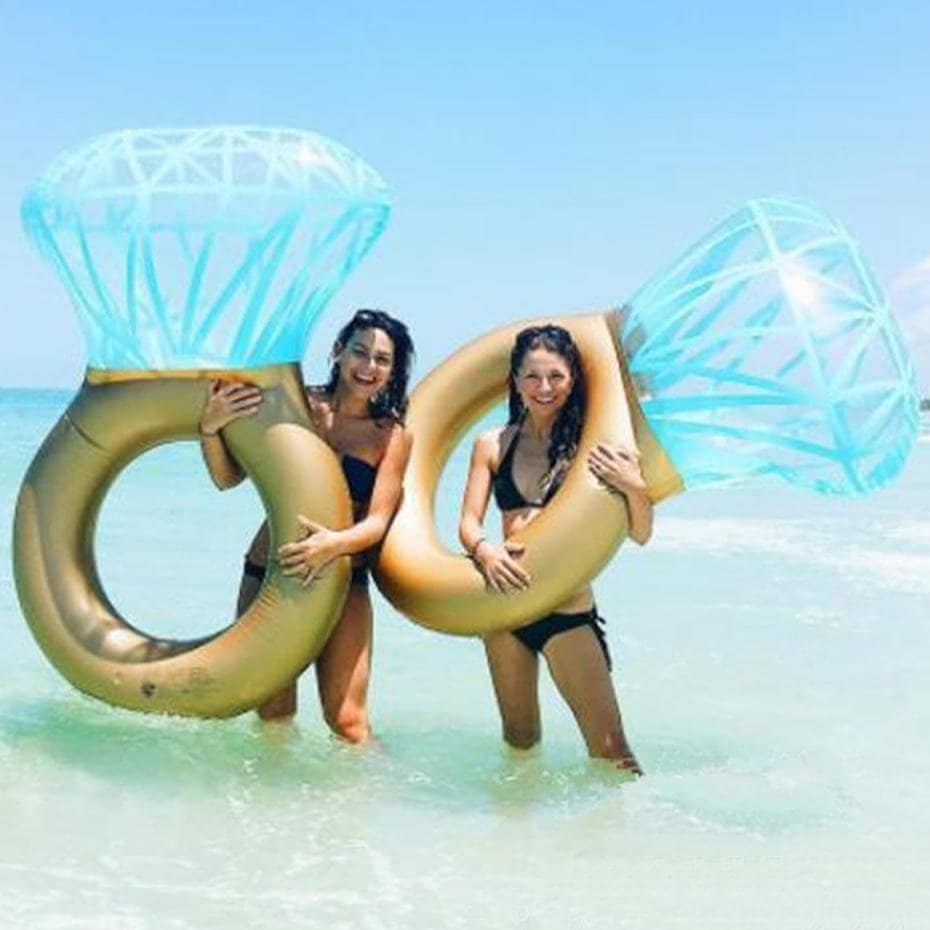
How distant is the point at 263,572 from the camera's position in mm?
4293

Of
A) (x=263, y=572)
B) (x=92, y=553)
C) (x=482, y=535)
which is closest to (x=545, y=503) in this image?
(x=482, y=535)

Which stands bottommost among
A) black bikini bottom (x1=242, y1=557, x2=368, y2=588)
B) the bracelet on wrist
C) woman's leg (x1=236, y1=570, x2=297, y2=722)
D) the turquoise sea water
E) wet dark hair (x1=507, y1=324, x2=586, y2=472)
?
the turquoise sea water

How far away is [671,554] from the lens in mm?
10531

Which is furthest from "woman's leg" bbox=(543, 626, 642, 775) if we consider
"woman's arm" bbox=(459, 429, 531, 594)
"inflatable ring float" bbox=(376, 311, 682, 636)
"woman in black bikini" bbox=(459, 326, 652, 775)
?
"woman's arm" bbox=(459, 429, 531, 594)

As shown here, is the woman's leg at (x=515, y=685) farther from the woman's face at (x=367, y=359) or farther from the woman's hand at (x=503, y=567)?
the woman's face at (x=367, y=359)

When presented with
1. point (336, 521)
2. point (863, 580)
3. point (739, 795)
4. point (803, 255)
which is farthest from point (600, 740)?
point (863, 580)

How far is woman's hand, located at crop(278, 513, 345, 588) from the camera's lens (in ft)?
13.0

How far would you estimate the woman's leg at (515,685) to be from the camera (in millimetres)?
4090

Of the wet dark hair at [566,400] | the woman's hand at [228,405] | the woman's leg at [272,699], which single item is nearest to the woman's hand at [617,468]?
the wet dark hair at [566,400]

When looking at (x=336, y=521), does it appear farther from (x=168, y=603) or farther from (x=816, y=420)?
(x=168, y=603)

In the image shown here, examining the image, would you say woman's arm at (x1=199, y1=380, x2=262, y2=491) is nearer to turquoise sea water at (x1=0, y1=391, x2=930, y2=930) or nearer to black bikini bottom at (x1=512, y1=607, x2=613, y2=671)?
turquoise sea water at (x1=0, y1=391, x2=930, y2=930)

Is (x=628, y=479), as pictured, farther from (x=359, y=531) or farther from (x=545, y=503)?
(x=359, y=531)

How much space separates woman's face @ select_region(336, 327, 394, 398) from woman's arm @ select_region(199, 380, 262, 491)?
0.29 meters

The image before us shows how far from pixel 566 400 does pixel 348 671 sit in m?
1.03
